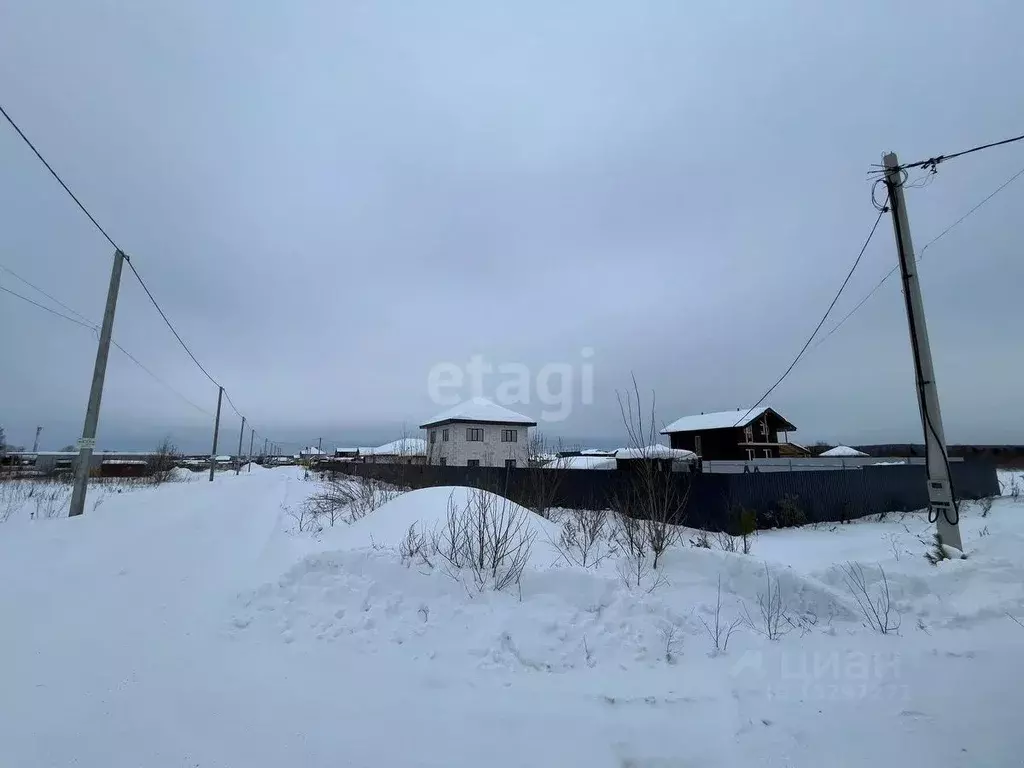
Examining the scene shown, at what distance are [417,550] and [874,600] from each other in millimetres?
5228

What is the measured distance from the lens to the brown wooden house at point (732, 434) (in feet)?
120

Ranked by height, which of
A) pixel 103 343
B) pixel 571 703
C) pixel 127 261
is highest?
pixel 127 261

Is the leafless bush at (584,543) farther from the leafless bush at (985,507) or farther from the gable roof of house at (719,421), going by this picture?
the gable roof of house at (719,421)

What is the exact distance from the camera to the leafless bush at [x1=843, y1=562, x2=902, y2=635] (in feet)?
14.8

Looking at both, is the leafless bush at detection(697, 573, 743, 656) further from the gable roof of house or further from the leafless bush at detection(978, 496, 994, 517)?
the gable roof of house

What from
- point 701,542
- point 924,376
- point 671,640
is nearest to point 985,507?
point 924,376

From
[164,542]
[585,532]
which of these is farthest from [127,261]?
[585,532]

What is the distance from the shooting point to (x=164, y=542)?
25.5ft

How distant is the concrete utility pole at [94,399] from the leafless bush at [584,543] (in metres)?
10.7

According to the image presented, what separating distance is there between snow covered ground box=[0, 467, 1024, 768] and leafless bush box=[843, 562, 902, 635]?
7cm

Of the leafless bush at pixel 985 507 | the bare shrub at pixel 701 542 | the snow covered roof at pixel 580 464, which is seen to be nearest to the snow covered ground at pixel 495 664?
the bare shrub at pixel 701 542

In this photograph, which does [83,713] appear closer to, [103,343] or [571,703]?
[571,703]

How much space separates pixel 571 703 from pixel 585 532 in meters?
3.88

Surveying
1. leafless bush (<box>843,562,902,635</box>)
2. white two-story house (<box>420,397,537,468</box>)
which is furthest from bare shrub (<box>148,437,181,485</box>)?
leafless bush (<box>843,562,902,635</box>)
